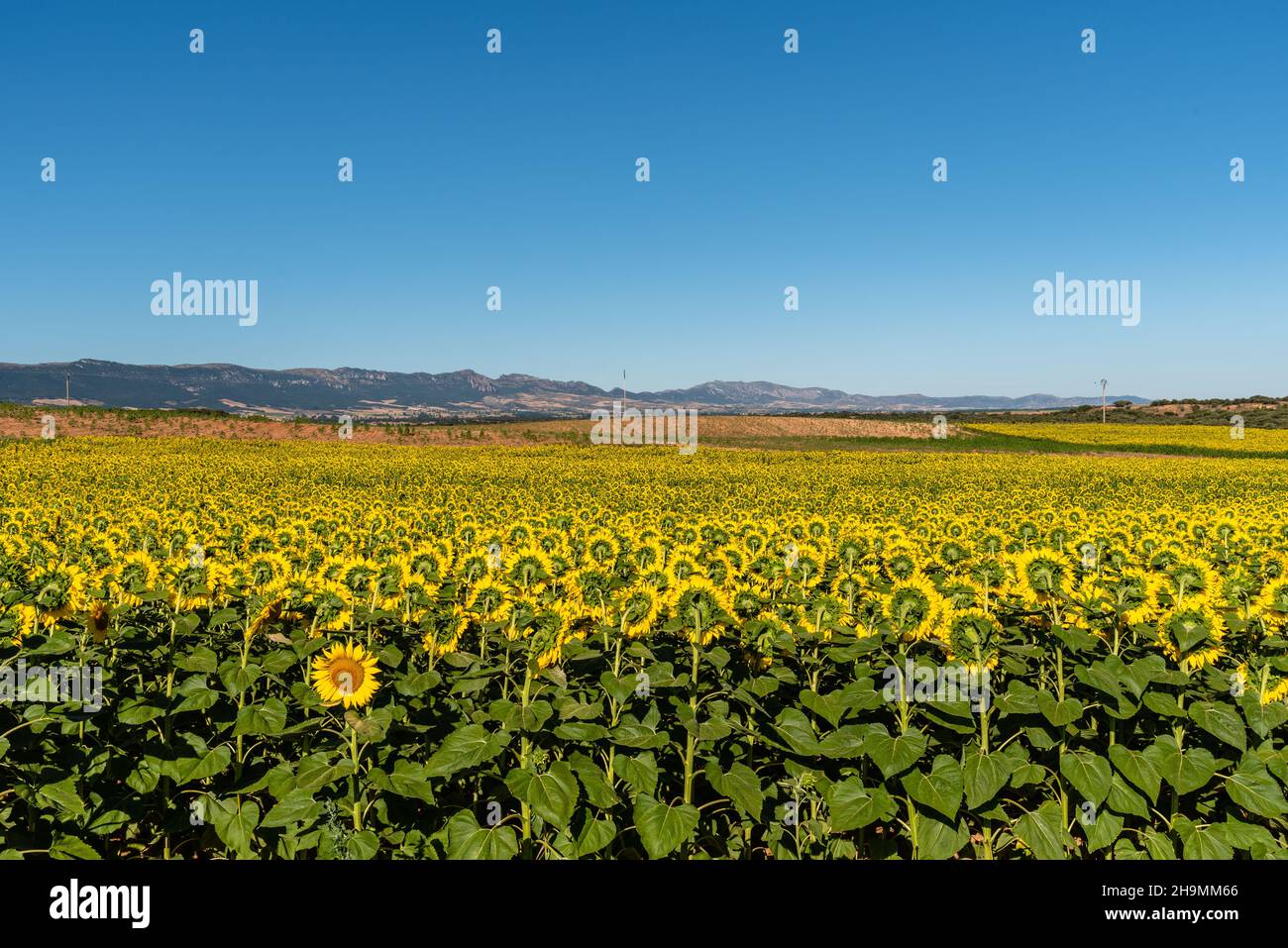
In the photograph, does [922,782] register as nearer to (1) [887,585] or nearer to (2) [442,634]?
(1) [887,585]

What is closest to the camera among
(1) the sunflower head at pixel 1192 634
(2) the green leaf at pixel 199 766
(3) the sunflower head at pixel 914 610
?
(2) the green leaf at pixel 199 766

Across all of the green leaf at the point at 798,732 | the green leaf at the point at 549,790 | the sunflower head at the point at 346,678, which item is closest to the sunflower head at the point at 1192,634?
the green leaf at the point at 798,732

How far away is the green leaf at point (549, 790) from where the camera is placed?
126 inches

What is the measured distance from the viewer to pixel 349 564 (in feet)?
17.2

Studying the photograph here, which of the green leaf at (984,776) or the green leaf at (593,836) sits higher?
the green leaf at (984,776)

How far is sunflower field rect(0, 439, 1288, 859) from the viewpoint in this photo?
3.58m

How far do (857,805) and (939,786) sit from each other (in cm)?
40

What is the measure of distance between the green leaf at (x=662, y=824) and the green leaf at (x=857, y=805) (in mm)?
714

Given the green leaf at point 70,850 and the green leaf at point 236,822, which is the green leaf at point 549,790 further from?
the green leaf at point 70,850

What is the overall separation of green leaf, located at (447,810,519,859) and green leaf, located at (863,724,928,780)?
174 centimetres

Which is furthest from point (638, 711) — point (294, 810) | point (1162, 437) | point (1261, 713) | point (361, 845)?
point (1162, 437)

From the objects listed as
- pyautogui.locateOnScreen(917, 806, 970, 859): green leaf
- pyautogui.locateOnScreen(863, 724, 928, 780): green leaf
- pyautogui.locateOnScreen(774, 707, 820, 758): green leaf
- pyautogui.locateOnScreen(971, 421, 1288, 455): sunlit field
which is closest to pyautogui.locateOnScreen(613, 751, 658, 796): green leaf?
pyautogui.locateOnScreen(774, 707, 820, 758): green leaf
